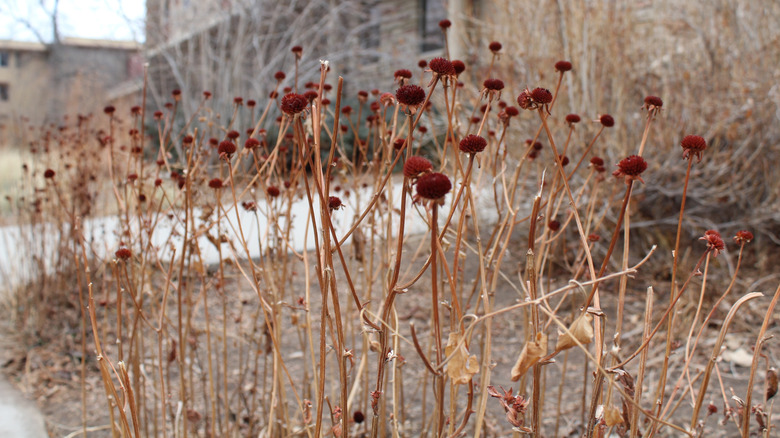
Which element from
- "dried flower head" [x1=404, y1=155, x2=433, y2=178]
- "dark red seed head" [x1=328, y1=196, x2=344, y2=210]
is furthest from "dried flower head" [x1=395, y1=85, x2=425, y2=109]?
"dark red seed head" [x1=328, y1=196, x2=344, y2=210]

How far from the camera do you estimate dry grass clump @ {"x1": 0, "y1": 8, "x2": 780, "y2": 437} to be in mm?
912

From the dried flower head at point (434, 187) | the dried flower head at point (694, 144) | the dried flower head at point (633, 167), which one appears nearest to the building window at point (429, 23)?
the dried flower head at point (694, 144)

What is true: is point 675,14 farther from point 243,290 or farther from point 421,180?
point 421,180

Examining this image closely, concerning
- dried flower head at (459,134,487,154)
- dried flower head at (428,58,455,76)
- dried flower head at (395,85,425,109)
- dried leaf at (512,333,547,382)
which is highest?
dried flower head at (428,58,455,76)

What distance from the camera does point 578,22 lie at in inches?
166

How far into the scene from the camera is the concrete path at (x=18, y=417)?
2.17 m

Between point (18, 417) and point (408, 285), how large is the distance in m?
2.17

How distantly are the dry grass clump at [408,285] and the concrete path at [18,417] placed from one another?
208mm

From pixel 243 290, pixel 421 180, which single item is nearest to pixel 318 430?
pixel 421 180

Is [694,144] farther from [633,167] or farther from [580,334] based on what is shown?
[580,334]

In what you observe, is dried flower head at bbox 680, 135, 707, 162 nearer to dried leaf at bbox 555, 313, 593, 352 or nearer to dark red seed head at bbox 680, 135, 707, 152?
dark red seed head at bbox 680, 135, 707, 152

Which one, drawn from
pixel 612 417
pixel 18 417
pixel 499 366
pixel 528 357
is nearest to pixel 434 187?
pixel 528 357

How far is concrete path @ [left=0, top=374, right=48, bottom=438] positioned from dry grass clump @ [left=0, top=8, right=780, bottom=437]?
0.68 feet

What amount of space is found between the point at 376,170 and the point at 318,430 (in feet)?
3.28
